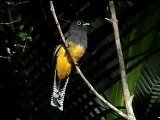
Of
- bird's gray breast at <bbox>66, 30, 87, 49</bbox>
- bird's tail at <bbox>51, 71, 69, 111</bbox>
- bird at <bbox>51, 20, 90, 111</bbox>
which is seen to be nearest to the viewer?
bird's tail at <bbox>51, 71, 69, 111</bbox>

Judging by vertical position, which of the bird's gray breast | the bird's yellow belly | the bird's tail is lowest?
the bird's tail

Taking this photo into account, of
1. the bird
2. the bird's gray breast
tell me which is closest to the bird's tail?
the bird

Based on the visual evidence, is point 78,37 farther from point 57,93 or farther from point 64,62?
point 57,93

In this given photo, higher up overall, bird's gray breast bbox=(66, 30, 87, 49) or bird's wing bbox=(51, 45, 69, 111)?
bird's gray breast bbox=(66, 30, 87, 49)

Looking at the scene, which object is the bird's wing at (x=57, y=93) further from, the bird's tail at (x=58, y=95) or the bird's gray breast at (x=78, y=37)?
the bird's gray breast at (x=78, y=37)

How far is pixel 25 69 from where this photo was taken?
308cm

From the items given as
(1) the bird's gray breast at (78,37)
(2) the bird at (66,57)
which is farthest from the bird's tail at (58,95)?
(1) the bird's gray breast at (78,37)

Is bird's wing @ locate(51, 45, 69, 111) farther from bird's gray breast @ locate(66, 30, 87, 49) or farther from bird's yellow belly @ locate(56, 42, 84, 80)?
bird's gray breast @ locate(66, 30, 87, 49)

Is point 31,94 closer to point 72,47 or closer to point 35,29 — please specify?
point 35,29

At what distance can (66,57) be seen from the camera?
11.6 ft

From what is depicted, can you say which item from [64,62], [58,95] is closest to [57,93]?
[58,95]

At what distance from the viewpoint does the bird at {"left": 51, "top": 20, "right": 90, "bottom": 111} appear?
3229 mm

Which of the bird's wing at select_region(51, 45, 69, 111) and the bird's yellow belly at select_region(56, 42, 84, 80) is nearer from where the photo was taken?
the bird's wing at select_region(51, 45, 69, 111)

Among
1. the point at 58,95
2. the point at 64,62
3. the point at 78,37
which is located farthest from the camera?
the point at 78,37
